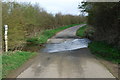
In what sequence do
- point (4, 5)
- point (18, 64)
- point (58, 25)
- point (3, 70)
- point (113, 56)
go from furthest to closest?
point (58, 25) < point (4, 5) < point (113, 56) < point (18, 64) < point (3, 70)

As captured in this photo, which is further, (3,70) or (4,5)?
(4,5)

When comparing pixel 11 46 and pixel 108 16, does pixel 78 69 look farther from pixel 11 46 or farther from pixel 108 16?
pixel 108 16

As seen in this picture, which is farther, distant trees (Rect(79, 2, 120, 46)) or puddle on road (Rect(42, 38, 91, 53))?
puddle on road (Rect(42, 38, 91, 53))

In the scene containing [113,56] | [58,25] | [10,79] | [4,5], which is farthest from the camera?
[58,25]

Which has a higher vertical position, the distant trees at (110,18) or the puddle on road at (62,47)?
the distant trees at (110,18)

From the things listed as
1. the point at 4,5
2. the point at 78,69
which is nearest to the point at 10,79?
the point at 78,69

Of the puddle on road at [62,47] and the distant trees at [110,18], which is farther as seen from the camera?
the puddle on road at [62,47]

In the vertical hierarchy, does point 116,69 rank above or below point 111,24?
below

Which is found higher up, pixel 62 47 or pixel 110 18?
pixel 110 18

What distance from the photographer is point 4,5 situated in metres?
13.1

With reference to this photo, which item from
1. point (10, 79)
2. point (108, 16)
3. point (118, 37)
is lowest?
point (10, 79)

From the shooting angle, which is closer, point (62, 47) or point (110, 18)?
point (110, 18)

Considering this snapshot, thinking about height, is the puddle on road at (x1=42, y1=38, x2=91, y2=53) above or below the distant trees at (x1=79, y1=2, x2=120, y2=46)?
below

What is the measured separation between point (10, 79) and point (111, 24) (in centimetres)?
1035
